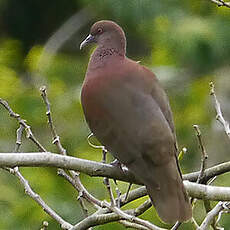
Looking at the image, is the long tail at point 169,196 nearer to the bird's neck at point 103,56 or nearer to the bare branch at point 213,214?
the bare branch at point 213,214

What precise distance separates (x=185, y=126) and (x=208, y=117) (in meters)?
0.23

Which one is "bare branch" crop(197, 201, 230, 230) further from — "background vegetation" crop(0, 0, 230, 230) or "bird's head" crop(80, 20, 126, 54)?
"background vegetation" crop(0, 0, 230, 230)

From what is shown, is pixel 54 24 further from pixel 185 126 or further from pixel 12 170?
pixel 12 170

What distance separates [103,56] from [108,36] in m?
0.15

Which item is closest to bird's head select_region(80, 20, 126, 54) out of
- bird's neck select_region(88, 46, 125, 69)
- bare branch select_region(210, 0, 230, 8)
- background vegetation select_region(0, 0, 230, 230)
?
bird's neck select_region(88, 46, 125, 69)

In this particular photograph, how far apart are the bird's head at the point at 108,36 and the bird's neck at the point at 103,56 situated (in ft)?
0.06

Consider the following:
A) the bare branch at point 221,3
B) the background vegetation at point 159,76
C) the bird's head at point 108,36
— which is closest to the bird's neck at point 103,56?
the bird's head at point 108,36

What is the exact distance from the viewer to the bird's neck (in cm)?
411

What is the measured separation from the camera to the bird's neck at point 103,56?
4109 mm

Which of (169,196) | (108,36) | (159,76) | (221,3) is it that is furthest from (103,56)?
(159,76)

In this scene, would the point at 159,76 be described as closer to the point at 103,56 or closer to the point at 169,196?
the point at 103,56

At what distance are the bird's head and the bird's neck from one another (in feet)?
0.06

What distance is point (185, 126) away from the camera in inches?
292

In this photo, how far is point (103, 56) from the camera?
13.8 feet
